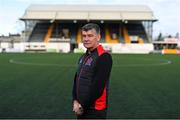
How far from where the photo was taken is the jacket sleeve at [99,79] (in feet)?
10.5

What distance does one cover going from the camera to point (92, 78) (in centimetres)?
325

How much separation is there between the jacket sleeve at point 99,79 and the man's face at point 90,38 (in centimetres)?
17

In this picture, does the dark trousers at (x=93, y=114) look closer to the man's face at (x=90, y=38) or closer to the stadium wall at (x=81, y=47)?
the man's face at (x=90, y=38)

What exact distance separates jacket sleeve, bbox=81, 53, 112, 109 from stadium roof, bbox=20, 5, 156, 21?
159 feet

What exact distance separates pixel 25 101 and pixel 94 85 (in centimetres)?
468

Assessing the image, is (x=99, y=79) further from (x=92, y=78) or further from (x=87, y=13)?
(x=87, y=13)

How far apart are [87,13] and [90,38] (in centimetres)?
5110

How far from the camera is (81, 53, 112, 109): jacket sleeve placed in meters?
3.21

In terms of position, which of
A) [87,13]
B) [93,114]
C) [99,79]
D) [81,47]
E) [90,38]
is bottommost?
[81,47]

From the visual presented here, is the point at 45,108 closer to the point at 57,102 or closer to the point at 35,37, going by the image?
the point at 57,102

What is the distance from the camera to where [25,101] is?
296 inches

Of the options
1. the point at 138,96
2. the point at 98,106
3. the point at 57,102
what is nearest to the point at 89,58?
the point at 98,106

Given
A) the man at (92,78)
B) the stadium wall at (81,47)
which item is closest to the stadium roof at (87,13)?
the stadium wall at (81,47)

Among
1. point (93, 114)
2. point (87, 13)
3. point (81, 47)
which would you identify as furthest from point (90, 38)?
point (87, 13)
